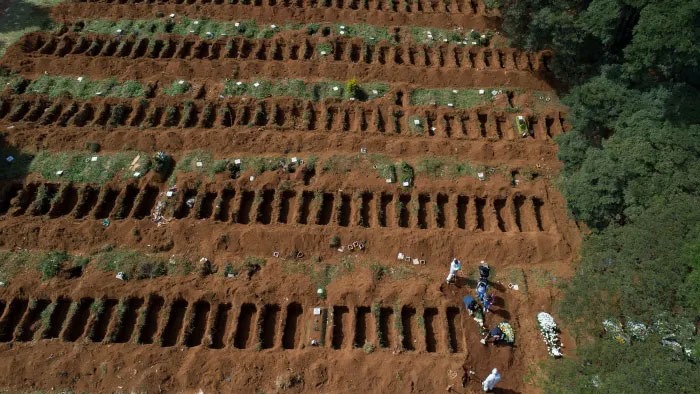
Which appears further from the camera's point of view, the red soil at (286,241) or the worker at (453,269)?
the worker at (453,269)

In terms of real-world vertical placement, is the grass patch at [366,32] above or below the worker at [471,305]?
above

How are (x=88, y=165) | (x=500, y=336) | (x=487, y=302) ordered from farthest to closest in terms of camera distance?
(x=88, y=165) < (x=487, y=302) < (x=500, y=336)

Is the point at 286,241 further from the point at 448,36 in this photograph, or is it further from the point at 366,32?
the point at 448,36

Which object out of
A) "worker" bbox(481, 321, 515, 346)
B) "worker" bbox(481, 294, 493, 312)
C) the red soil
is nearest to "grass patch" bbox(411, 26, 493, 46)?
the red soil

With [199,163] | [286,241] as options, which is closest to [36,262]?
[199,163]

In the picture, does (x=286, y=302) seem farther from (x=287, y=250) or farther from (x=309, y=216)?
(x=309, y=216)

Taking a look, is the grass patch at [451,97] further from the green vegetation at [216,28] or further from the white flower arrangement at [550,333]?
the white flower arrangement at [550,333]

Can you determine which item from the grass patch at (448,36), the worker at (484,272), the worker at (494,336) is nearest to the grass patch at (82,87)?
the grass patch at (448,36)
